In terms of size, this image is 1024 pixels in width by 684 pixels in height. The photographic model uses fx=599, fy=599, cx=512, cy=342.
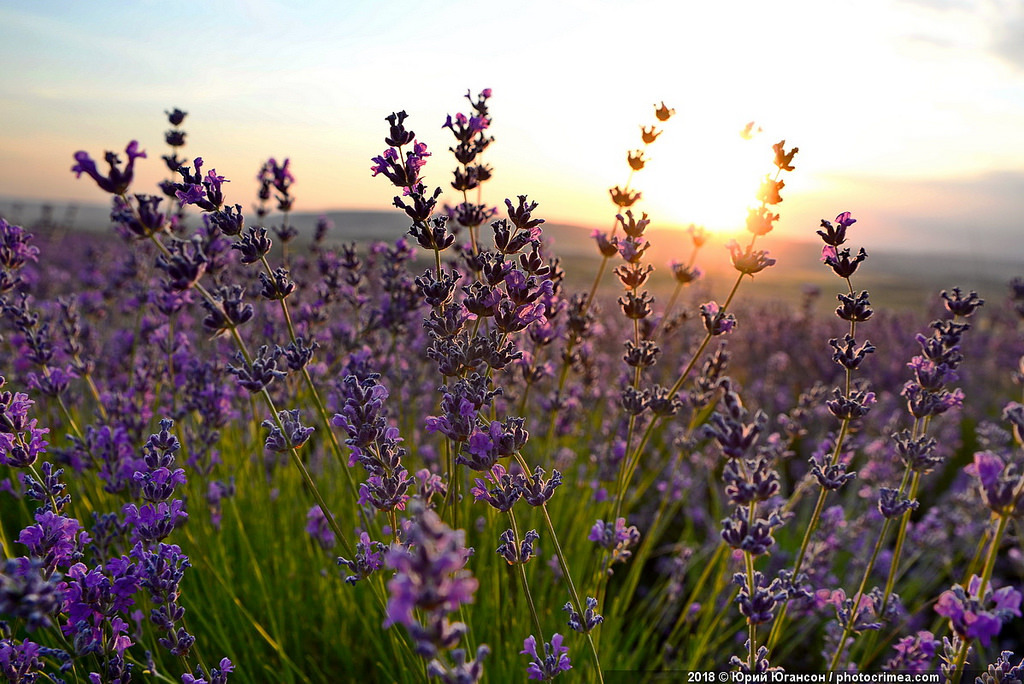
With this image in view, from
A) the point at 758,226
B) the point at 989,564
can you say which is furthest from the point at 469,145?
the point at 989,564

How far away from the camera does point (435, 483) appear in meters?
1.79

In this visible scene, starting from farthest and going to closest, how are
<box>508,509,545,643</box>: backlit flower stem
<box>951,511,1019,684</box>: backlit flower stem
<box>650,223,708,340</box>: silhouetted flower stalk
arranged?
<box>650,223,708,340</box>: silhouetted flower stalk → <box>508,509,545,643</box>: backlit flower stem → <box>951,511,1019,684</box>: backlit flower stem

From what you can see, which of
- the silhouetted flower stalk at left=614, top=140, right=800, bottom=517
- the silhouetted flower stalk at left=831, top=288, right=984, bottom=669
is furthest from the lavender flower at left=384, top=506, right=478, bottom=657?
the silhouetted flower stalk at left=831, top=288, right=984, bottom=669

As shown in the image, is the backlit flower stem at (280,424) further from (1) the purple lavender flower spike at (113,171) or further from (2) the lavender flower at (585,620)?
(2) the lavender flower at (585,620)

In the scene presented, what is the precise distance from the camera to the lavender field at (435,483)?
5.30 feet

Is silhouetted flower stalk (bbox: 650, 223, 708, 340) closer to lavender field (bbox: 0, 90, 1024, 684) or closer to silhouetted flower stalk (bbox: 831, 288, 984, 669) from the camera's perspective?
lavender field (bbox: 0, 90, 1024, 684)

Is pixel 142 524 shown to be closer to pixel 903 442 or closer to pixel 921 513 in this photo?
pixel 903 442

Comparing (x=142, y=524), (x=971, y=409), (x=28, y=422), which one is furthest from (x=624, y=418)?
(x=971, y=409)

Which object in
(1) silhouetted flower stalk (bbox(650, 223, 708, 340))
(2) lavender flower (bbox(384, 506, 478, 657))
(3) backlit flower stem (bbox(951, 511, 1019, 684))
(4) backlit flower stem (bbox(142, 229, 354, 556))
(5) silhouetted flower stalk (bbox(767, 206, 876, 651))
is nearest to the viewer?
(2) lavender flower (bbox(384, 506, 478, 657))

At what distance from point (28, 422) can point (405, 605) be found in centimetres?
192

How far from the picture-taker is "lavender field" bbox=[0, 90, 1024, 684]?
1.62 m

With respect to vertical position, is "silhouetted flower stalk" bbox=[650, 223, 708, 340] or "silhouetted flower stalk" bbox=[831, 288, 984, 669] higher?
"silhouetted flower stalk" bbox=[650, 223, 708, 340]

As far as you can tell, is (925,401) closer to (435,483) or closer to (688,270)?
(688,270)

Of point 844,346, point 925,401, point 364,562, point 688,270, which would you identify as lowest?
point 364,562
